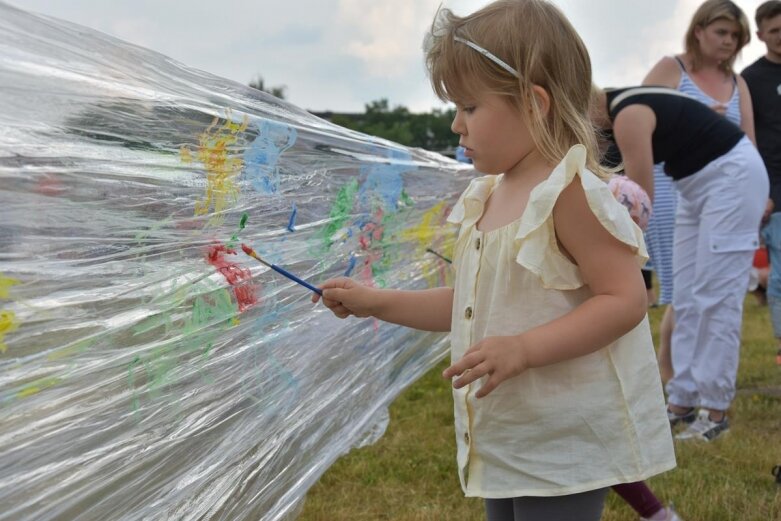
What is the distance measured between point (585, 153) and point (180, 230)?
26.6 inches

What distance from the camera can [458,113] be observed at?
1468 mm

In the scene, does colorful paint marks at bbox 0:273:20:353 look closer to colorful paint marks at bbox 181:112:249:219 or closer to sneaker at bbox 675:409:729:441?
colorful paint marks at bbox 181:112:249:219

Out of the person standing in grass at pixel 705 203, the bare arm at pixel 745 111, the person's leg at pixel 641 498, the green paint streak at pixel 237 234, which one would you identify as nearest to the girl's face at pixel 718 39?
the bare arm at pixel 745 111

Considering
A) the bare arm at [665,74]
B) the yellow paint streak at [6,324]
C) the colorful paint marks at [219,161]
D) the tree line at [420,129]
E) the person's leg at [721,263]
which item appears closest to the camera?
the yellow paint streak at [6,324]

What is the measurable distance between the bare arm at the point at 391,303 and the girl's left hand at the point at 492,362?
1.01 ft

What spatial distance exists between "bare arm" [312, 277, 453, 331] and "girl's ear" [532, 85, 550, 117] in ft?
1.31

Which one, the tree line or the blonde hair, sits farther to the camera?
the tree line

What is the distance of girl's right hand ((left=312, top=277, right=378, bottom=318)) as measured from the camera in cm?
154

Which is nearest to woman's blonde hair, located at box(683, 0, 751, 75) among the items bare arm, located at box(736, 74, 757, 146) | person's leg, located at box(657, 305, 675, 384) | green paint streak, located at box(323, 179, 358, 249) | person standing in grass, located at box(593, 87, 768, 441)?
bare arm, located at box(736, 74, 757, 146)

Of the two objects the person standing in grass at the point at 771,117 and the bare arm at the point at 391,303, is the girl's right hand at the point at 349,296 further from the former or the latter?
the person standing in grass at the point at 771,117

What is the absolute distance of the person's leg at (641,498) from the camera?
6.65 ft

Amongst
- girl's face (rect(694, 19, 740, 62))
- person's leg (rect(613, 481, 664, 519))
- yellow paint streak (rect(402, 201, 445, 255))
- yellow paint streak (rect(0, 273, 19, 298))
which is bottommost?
person's leg (rect(613, 481, 664, 519))

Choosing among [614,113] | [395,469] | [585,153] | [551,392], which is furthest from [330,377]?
[614,113]

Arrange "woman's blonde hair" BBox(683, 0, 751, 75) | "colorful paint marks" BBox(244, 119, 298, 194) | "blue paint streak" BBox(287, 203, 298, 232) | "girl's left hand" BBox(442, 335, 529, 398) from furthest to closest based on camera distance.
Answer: "woman's blonde hair" BBox(683, 0, 751, 75) → "blue paint streak" BBox(287, 203, 298, 232) → "colorful paint marks" BBox(244, 119, 298, 194) → "girl's left hand" BBox(442, 335, 529, 398)
